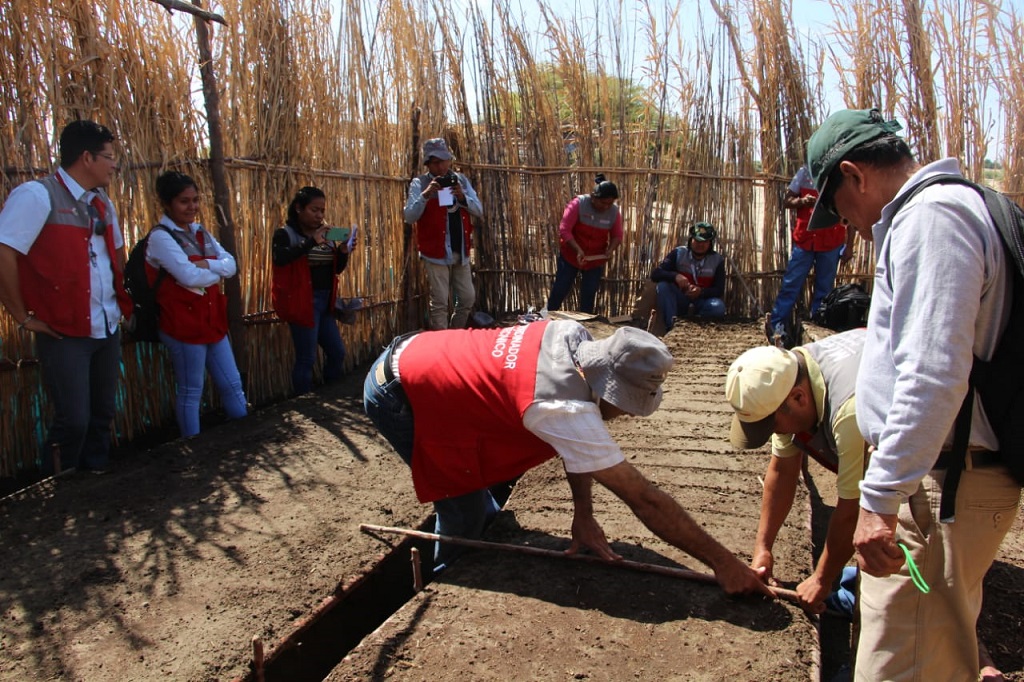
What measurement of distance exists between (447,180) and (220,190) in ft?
6.38

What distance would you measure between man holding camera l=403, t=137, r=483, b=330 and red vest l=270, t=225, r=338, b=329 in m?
1.36

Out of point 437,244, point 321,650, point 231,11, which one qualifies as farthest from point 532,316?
point 321,650

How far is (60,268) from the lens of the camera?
11.1 feet

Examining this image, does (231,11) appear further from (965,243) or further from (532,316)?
(965,243)

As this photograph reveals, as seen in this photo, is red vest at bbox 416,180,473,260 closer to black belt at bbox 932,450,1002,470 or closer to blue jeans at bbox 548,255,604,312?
blue jeans at bbox 548,255,604,312

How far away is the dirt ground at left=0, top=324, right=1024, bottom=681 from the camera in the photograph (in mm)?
2229

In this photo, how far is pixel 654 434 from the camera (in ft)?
13.4

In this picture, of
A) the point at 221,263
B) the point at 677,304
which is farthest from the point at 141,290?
the point at 677,304

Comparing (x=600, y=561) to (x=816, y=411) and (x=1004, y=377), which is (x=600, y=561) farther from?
(x=1004, y=377)

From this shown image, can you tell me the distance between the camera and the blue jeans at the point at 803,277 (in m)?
6.52

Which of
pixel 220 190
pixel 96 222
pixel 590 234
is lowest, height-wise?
pixel 590 234

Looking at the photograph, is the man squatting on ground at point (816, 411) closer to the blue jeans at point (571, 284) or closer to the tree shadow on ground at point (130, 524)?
the tree shadow on ground at point (130, 524)

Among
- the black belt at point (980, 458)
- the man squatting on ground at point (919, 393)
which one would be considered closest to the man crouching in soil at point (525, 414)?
the man squatting on ground at point (919, 393)

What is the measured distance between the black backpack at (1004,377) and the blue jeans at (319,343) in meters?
4.10
